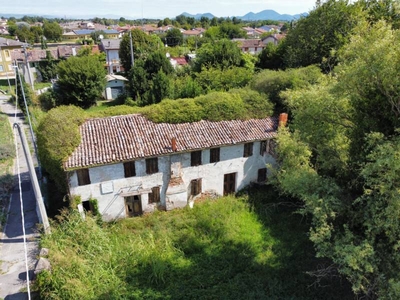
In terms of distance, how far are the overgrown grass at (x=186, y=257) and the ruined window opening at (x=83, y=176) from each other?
5.96 feet

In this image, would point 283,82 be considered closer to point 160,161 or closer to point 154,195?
point 160,161

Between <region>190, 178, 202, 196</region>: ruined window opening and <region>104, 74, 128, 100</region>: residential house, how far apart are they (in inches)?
1205

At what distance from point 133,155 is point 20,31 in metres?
109

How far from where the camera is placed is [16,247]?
1502 cm

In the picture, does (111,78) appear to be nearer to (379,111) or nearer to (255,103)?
(255,103)

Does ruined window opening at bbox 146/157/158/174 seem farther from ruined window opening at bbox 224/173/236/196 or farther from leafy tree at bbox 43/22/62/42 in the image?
leafy tree at bbox 43/22/62/42

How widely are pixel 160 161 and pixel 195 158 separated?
224 centimetres

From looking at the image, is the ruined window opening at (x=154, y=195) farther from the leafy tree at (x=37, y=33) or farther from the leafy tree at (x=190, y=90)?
the leafy tree at (x=37, y=33)

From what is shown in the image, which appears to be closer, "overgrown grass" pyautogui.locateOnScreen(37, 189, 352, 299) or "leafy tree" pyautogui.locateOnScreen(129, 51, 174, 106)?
"overgrown grass" pyautogui.locateOnScreen(37, 189, 352, 299)

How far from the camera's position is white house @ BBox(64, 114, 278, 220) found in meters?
16.3

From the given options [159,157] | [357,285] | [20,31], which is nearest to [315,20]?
[159,157]

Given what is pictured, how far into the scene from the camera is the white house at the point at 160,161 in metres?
16.3

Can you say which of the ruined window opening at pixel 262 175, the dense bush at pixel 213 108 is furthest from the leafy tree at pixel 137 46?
the ruined window opening at pixel 262 175

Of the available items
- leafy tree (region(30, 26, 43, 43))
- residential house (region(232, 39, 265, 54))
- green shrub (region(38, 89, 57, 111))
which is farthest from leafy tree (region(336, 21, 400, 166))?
leafy tree (region(30, 26, 43, 43))
